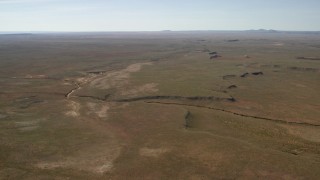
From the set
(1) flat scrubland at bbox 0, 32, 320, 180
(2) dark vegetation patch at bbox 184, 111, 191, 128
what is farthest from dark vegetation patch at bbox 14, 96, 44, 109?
(2) dark vegetation patch at bbox 184, 111, 191, 128

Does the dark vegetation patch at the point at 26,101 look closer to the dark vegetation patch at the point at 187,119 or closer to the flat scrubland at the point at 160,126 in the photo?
the flat scrubland at the point at 160,126

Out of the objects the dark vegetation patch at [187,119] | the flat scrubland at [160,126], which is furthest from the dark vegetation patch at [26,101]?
the dark vegetation patch at [187,119]

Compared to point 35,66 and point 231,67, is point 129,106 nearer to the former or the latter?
point 231,67

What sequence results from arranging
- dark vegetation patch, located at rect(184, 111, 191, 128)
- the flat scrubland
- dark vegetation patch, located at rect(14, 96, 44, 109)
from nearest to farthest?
the flat scrubland < dark vegetation patch, located at rect(184, 111, 191, 128) < dark vegetation patch, located at rect(14, 96, 44, 109)

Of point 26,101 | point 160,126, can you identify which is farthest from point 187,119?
point 26,101

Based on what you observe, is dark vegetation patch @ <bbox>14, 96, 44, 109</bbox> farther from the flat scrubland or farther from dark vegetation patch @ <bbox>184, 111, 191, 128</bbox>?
dark vegetation patch @ <bbox>184, 111, 191, 128</bbox>

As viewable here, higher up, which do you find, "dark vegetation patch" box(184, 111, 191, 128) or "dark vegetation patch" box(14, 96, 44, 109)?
"dark vegetation patch" box(14, 96, 44, 109)

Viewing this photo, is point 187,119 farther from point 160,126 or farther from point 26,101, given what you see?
point 26,101

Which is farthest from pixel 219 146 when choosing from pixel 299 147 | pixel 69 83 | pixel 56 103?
pixel 69 83

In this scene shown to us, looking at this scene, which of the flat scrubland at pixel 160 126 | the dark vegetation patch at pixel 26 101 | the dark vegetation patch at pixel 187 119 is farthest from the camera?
the dark vegetation patch at pixel 26 101

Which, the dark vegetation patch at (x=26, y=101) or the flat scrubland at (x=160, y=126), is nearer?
the flat scrubland at (x=160, y=126)

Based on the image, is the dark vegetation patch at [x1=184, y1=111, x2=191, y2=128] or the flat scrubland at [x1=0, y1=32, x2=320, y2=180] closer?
the flat scrubland at [x1=0, y1=32, x2=320, y2=180]

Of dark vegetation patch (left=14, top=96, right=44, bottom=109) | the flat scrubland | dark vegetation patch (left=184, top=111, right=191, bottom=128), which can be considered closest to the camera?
the flat scrubland
